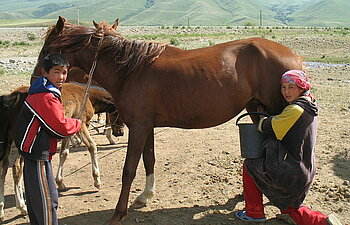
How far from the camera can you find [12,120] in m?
5.21

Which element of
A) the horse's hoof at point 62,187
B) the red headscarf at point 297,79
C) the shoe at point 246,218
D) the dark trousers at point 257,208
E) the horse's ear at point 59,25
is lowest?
the horse's hoof at point 62,187

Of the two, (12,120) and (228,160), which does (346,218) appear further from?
(12,120)

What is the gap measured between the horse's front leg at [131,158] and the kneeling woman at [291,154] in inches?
51.1

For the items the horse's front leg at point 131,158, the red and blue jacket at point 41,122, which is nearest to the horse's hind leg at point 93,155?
the horse's front leg at point 131,158

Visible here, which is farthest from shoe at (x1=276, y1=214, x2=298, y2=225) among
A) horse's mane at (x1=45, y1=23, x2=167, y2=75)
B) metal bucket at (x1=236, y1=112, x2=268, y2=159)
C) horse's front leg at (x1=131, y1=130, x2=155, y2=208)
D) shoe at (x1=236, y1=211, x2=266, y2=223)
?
horse's mane at (x1=45, y1=23, x2=167, y2=75)

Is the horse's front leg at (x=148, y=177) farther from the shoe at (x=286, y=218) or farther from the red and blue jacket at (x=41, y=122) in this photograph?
the shoe at (x=286, y=218)

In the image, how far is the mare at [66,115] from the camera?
513 cm

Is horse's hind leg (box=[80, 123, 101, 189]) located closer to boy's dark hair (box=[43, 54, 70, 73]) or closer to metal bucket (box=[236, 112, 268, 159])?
boy's dark hair (box=[43, 54, 70, 73])

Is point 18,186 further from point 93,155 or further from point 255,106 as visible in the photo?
point 255,106

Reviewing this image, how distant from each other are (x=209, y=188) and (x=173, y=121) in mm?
1466

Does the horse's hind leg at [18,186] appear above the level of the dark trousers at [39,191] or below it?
below

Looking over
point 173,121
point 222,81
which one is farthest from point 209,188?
point 222,81

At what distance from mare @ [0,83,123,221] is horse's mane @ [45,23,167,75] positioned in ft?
4.00

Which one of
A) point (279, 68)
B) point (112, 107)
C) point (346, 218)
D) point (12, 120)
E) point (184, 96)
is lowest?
point (346, 218)
